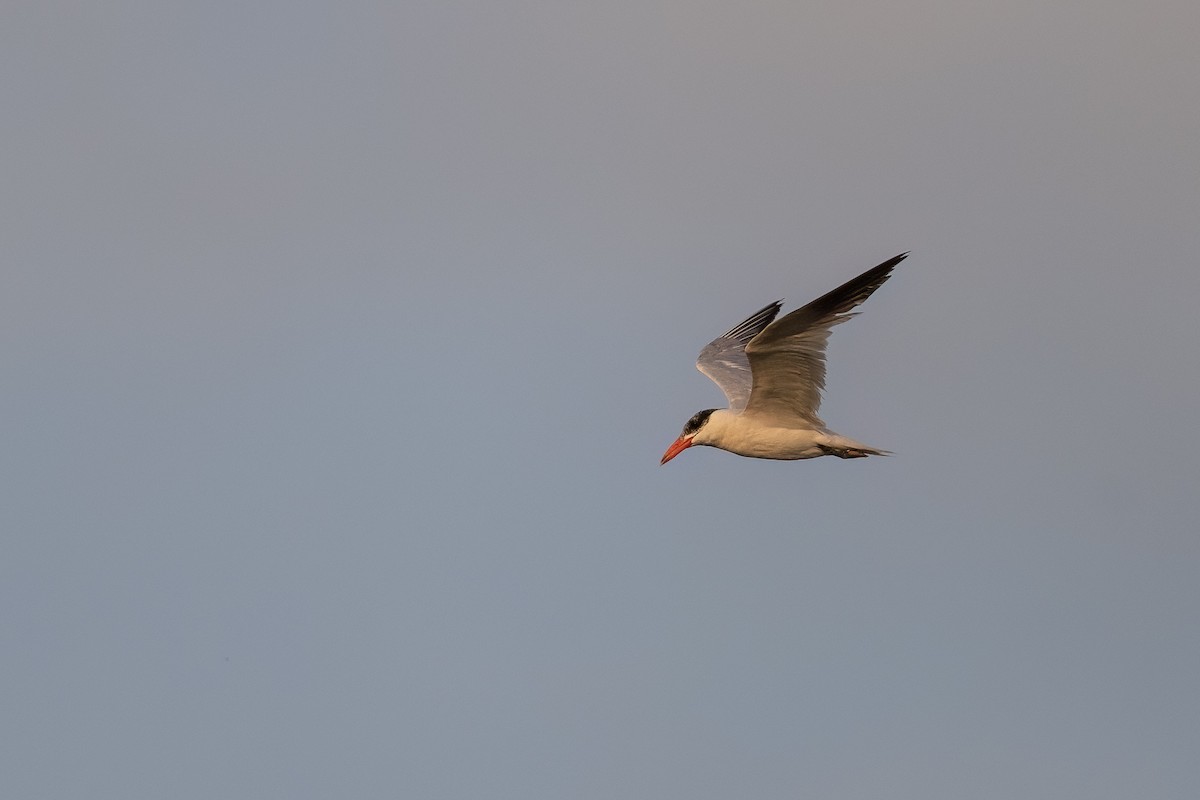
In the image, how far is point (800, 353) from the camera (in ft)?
59.7

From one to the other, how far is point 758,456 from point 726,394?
1625mm

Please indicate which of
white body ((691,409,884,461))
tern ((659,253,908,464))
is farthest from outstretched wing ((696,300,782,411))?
white body ((691,409,884,461))

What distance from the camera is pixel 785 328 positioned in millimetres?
17719

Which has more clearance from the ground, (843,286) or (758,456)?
(843,286)

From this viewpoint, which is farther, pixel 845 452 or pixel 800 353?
pixel 845 452

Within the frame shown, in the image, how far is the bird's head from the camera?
1973cm

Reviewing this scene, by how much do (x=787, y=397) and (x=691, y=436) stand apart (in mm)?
1646

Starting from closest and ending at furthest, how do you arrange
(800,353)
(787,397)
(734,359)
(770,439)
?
(800,353) < (787,397) < (770,439) < (734,359)

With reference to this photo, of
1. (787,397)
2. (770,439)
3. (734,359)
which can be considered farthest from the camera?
(734,359)

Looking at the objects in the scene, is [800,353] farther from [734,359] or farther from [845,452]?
[734,359]

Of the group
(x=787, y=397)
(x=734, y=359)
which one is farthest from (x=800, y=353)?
(x=734, y=359)

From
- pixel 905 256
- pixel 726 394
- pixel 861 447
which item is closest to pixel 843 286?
pixel 905 256

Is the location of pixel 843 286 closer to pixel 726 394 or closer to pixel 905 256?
pixel 905 256

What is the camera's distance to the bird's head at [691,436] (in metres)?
19.7
